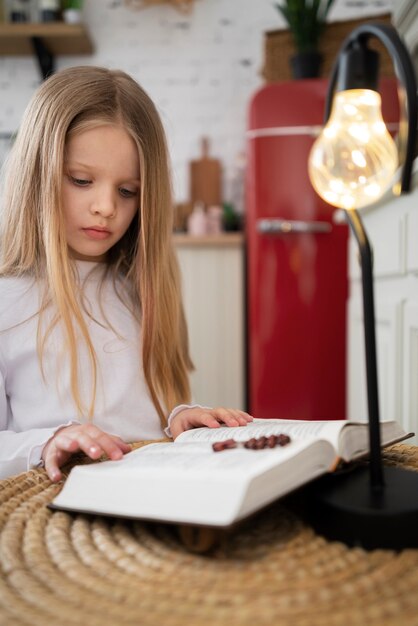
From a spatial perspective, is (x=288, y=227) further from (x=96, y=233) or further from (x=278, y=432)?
(x=278, y=432)

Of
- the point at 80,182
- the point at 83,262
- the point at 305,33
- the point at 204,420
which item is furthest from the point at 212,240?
the point at 204,420

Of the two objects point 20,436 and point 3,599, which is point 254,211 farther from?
point 3,599

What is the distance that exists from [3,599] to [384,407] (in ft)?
3.44

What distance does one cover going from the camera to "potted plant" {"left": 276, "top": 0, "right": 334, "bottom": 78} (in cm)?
251

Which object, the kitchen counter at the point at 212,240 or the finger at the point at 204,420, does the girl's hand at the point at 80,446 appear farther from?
the kitchen counter at the point at 212,240

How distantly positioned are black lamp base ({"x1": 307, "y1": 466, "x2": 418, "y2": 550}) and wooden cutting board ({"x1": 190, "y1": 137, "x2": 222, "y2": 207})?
2633 mm

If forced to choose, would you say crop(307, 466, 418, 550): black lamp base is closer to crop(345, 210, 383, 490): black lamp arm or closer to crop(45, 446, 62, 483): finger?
crop(345, 210, 383, 490): black lamp arm

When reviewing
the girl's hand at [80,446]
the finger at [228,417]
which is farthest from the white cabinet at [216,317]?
the girl's hand at [80,446]

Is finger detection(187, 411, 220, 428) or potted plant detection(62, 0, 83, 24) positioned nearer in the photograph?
finger detection(187, 411, 220, 428)

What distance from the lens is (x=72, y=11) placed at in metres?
2.86

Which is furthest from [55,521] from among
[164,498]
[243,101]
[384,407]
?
[243,101]

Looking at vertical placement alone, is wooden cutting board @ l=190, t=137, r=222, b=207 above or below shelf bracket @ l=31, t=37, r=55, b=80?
below

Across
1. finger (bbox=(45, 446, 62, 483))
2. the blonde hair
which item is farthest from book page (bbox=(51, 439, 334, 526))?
the blonde hair

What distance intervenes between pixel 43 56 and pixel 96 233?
7.58 ft
